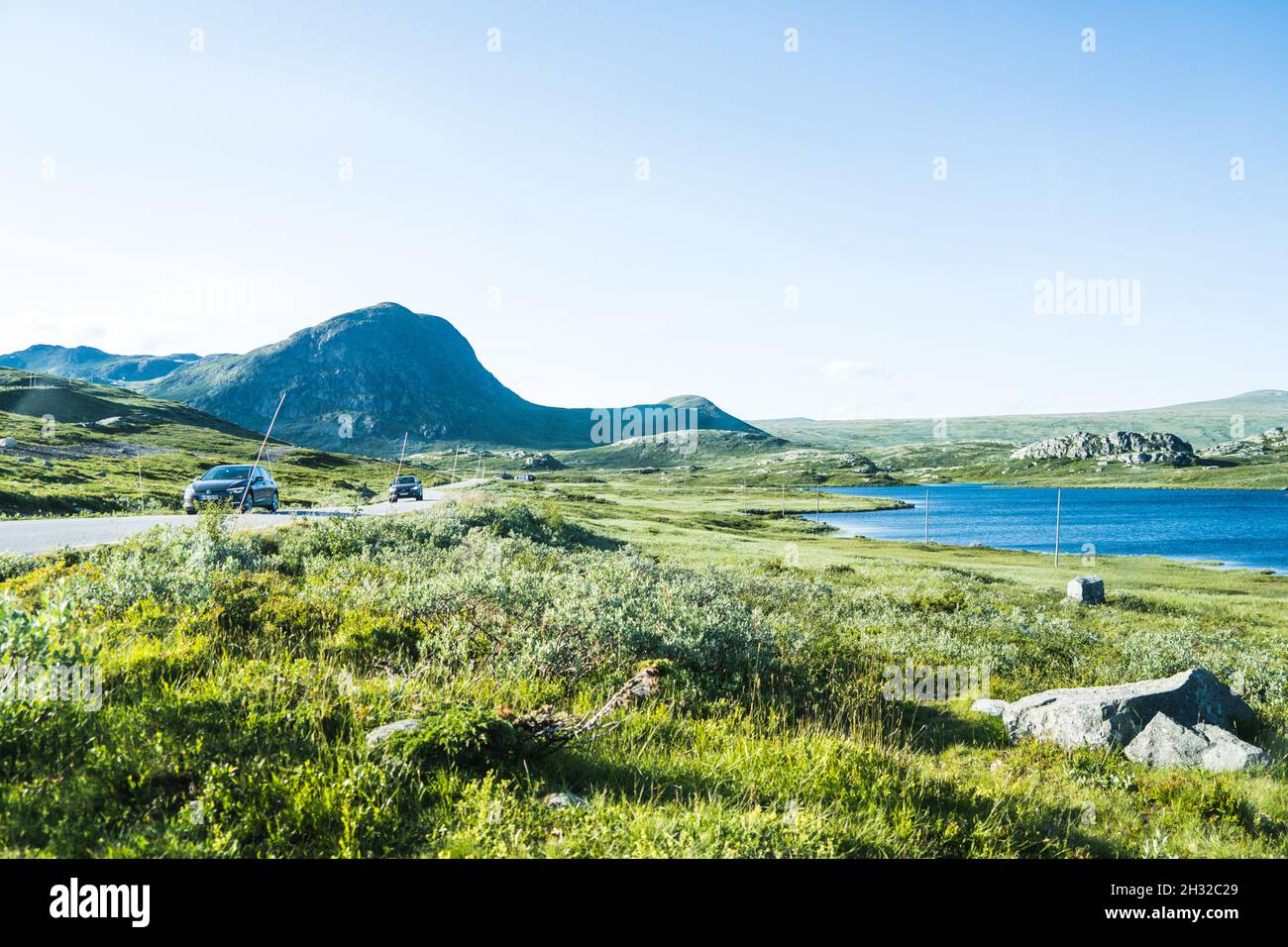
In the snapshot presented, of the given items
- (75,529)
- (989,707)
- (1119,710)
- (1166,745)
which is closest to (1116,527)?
(989,707)

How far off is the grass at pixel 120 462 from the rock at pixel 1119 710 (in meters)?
33.9

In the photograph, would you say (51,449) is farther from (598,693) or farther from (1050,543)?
(1050,543)

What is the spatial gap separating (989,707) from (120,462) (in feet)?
243

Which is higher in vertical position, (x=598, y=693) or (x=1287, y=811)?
(x=598, y=693)

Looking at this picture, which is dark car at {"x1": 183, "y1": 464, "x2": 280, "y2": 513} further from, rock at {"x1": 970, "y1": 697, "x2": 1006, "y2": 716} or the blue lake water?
the blue lake water

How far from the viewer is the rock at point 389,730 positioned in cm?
584

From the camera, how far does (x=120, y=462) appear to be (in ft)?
199

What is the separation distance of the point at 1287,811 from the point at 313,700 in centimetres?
1176

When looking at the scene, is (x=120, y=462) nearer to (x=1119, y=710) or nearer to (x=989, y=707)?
(x=989, y=707)

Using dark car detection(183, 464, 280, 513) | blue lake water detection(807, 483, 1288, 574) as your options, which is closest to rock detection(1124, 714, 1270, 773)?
dark car detection(183, 464, 280, 513)

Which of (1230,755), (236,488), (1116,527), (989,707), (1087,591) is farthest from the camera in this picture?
(1116,527)
